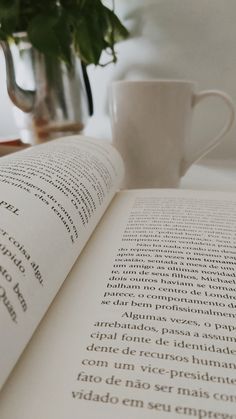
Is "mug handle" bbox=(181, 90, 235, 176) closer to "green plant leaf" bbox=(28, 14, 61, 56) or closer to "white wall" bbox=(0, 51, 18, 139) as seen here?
"green plant leaf" bbox=(28, 14, 61, 56)

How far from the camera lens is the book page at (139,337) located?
147 mm

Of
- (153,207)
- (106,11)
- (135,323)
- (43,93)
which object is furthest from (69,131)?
(135,323)

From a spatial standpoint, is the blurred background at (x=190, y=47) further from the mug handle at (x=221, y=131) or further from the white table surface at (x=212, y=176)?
the mug handle at (x=221, y=131)

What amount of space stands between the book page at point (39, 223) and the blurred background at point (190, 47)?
31 cm

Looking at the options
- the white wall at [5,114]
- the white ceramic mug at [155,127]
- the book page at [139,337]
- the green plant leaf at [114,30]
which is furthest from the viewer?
the white wall at [5,114]

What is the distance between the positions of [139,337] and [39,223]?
88 mm

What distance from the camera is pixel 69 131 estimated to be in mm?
636

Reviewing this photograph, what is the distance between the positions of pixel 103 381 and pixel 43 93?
20.7 inches

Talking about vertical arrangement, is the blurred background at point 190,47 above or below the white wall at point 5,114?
above

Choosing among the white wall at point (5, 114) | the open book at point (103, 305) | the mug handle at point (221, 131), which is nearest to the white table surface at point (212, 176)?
the mug handle at point (221, 131)

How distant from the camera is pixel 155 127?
469 millimetres

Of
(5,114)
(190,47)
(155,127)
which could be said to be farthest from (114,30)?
(5,114)

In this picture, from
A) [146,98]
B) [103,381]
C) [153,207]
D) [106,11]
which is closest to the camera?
[103,381]

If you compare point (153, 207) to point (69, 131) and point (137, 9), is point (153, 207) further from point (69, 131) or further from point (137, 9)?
point (137, 9)
